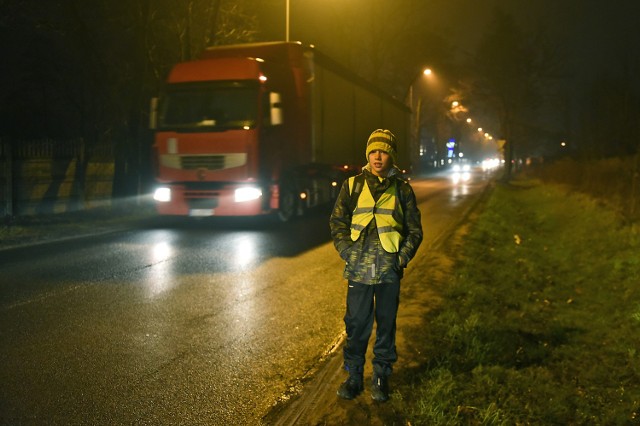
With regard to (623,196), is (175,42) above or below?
above

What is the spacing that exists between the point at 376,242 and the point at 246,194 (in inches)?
377

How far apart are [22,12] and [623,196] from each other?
17126 millimetres

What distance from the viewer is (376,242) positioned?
400 centimetres

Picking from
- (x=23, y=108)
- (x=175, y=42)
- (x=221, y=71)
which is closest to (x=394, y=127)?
(x=175, y=42)

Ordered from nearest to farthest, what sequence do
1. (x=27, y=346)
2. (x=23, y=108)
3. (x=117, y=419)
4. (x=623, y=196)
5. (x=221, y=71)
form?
(x=117, y=419)
(x=27, y=346)
(x=221, y=71)
(x=623, y=196)
(x=23, y=108)

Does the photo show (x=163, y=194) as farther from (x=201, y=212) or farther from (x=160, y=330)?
(x=160, y=330)

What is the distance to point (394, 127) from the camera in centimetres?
2591

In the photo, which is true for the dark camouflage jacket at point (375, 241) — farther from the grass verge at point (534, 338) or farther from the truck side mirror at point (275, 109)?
the truck side mirror at point (275, 109)

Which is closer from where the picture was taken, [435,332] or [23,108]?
[435,332]

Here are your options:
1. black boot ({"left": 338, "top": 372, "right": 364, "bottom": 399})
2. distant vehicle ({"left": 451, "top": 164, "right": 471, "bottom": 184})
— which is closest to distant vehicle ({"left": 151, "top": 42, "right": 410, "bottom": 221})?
black boot ({"left": 338, "top": 372, "right": 364, "bottom": 399})

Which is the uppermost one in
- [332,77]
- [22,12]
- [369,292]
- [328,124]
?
[22,12]

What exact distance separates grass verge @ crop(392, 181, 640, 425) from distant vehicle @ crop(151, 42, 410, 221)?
4537mm

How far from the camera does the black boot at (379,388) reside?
13.5ft

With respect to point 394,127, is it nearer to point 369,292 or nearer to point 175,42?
point 175,42
